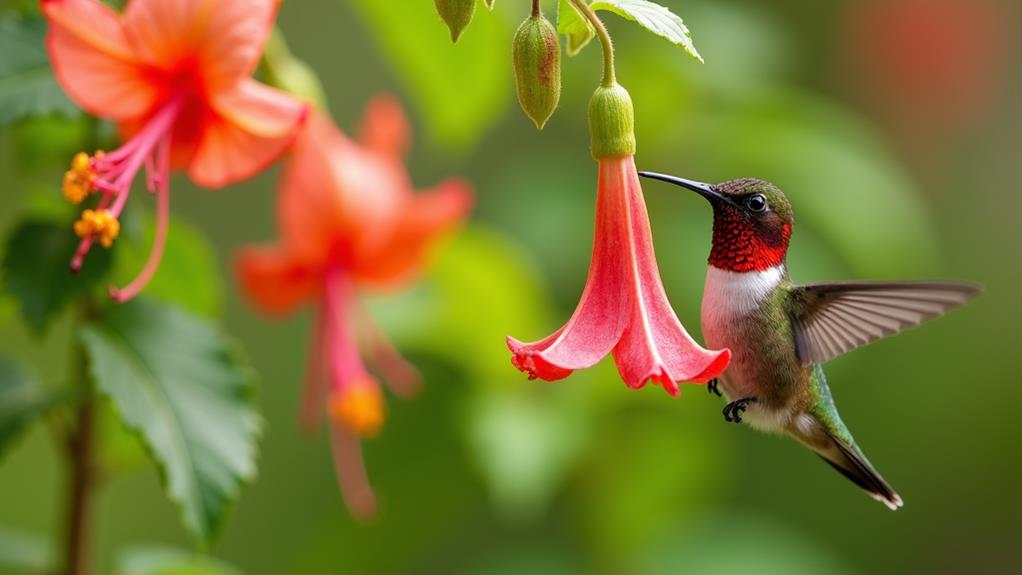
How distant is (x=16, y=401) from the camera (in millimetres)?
1247

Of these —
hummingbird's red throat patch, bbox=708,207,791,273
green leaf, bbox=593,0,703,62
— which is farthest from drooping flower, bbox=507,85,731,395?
hummingbird's red throat patch, bbox=708,207,791,273

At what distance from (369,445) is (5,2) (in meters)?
0.97

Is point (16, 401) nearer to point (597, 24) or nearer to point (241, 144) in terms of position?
point (241, 144)

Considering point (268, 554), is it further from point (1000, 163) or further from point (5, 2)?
point (1000, 163)

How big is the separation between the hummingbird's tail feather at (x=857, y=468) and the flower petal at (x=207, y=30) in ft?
2.27

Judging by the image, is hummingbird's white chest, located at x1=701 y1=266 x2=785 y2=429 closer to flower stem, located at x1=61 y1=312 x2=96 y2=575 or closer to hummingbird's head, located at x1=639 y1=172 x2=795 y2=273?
hummingbird's head, located at x1=639 y1=172 x2=795 y2=273

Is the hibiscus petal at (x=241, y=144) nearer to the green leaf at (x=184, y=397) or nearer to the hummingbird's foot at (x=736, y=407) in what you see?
the green leaf at (x=184, y=397)

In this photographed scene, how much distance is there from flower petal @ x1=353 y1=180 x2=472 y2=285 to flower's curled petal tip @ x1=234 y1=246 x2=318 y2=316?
70 mm

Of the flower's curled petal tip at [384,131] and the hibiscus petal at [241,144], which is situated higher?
the hibiscus petal at [241,144]

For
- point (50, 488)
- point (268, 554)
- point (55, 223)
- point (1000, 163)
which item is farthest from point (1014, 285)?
point (55, 223)

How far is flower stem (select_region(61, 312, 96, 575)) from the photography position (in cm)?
122

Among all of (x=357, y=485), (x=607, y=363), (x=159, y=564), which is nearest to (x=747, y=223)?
(x=159, y=564)

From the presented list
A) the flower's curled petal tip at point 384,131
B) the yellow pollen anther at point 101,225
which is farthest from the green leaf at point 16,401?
the flower's curled petal tip at point 384,131

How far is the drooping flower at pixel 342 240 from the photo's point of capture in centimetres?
146
